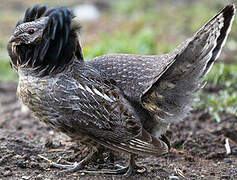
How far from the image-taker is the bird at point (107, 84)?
4.86 m

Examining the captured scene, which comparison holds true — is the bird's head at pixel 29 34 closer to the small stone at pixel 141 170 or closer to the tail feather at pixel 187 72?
the tail feather at pixel 187 72

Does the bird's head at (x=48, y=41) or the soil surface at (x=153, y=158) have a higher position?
the bird's head at (x=48, y=41)

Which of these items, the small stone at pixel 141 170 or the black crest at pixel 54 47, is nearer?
the black crest at pixel 54 47

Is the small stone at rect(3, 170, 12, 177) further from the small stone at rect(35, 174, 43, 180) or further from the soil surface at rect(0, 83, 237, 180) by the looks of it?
the small stone at rect(35, 174, 43, 180)

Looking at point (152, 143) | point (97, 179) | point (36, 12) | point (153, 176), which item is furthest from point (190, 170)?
point (36, 12)

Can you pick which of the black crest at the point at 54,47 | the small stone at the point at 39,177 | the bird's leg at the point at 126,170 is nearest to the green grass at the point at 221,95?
the bird's leg at the point at 126,170

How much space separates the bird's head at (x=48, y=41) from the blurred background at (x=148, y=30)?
144 centimetres

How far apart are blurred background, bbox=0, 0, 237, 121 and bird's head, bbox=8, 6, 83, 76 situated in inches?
56.8

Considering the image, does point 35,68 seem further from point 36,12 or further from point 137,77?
point 137,77

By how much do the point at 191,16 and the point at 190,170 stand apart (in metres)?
11.4

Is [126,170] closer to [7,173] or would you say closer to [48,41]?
[7,173]

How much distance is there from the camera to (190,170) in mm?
5637

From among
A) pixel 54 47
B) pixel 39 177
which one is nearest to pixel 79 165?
pixel 39 177

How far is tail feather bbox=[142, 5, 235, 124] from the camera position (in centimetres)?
480
